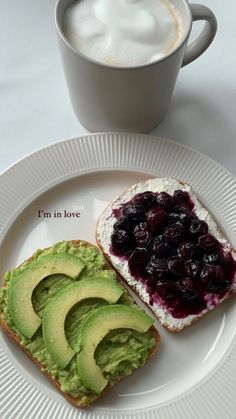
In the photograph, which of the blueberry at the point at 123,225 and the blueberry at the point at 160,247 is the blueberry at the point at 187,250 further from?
the blueberry at the point at 123,225

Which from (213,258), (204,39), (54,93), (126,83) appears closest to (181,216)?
(213,258)

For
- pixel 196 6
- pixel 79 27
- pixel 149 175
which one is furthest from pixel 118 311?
pixel 196 6

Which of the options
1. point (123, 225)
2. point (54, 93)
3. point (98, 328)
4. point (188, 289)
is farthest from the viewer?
point (54, 93)

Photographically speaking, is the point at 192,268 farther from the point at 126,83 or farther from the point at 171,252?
the point at 126,83

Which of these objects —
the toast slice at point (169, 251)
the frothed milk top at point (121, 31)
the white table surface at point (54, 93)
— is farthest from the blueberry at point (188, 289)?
the frothed milk top at point (121, 31)

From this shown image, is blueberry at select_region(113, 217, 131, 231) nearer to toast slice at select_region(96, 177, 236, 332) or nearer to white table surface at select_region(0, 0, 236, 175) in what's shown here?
toast slice at select_region(96, 177, 236, 332)

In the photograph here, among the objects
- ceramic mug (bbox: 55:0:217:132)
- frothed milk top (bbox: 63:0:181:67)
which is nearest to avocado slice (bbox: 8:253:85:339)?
ceramic mug (bbox: 55:0:217:132)
